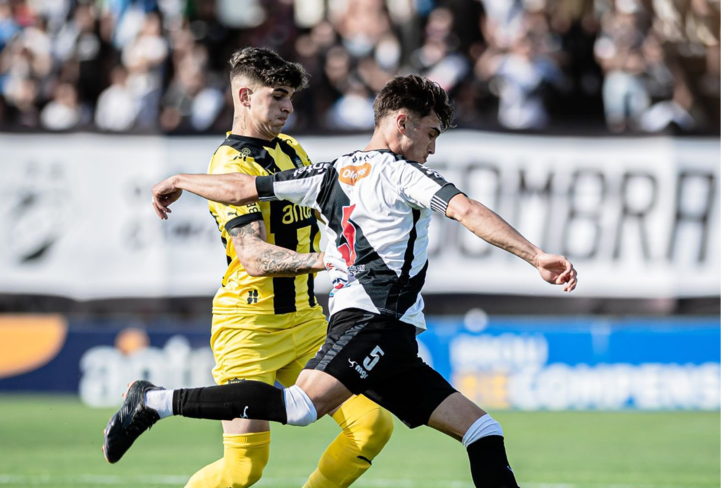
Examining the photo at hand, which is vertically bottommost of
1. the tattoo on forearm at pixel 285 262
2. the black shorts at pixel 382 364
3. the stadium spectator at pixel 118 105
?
the black shorts at pixel 382 364

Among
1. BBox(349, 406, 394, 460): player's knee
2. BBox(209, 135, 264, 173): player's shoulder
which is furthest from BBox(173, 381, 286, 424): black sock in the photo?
BBox(209, 135, 264, 173): player's shoulder

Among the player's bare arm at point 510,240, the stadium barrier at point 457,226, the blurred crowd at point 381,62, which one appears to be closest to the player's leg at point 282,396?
the player's bare arm at point 510,240

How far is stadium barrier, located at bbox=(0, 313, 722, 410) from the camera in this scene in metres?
11.6

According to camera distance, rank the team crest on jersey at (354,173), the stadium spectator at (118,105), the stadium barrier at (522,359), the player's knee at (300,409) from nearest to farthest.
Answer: the player's knee at (300,409) < the team crest on jersey at (354,173) < the stadium barrier at (522,359) < the stadium spectator at (118,105)

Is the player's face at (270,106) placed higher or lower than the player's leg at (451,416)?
higher

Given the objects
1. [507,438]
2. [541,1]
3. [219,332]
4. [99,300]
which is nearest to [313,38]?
[541,1]

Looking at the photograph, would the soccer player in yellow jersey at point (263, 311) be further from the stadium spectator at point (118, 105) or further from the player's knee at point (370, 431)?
the stadium spectator at point (118, 105)

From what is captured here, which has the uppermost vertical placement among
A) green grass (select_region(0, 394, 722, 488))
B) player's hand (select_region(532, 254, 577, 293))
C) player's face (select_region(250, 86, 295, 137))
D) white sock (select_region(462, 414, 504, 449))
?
player's face (select_region(250, 86, 295, 137))

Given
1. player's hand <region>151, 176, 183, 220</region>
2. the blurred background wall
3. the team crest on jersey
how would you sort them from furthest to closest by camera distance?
1. the blurred background wall
2. player's hand <region>151, 176, 183, 220</region>
3. the team crest on jersey

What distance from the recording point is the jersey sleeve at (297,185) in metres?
5.28

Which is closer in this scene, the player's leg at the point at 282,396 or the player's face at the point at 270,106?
the player's leg at the point at 282,396

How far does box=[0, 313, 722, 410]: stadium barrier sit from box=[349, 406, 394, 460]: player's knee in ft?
19.8

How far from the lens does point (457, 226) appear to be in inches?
477

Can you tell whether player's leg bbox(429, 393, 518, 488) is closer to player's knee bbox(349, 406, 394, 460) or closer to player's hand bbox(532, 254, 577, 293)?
player's knee bbox(349, 406, 394, 460)
